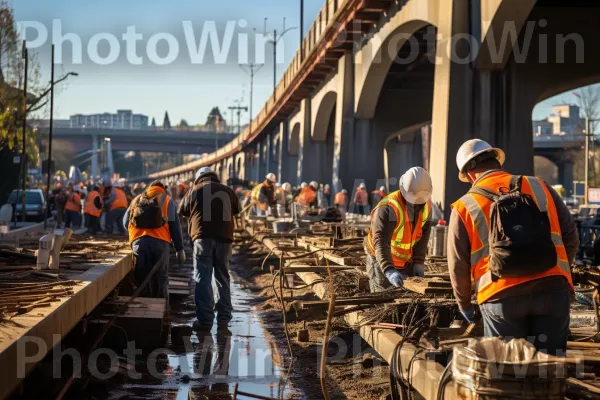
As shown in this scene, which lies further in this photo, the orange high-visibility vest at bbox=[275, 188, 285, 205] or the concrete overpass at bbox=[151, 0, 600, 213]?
the orange high-visibility vest at bbox=[275, 188, 285, 205]

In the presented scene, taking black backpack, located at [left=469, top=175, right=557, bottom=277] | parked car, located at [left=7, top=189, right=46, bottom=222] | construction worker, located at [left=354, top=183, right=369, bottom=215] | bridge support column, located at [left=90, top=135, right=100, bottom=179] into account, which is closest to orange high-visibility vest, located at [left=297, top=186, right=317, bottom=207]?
construction worker, located at [left=354, top=183, right=369, bottom=215]

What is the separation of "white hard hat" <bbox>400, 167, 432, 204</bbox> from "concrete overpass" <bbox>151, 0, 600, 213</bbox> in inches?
394

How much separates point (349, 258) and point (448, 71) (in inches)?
348

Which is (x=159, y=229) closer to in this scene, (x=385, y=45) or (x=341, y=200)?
(x=385, y=45)

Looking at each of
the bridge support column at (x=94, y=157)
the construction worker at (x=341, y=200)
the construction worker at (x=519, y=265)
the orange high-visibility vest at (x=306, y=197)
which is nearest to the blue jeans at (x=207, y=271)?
the construction worker at (x=519, y=265)

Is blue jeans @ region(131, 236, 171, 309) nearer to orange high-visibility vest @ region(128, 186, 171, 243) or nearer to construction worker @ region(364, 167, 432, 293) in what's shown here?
orange high-visibility vest @ region(128, 186, 171, 243)

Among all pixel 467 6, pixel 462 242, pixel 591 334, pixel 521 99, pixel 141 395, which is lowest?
pixel 141 395

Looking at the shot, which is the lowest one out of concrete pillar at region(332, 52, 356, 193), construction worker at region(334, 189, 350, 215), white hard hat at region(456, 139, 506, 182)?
white hard hat at region(456, 139, 506, 182)

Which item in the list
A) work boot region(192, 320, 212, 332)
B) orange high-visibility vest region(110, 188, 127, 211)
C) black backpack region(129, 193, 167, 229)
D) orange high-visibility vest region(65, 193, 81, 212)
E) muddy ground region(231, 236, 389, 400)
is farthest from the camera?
orange high-visibility vest region(65, 193, 81, 212)

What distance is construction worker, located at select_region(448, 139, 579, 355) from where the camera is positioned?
5895 millimetres

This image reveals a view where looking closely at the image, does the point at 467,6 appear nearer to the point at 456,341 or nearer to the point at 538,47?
the point at 538,47

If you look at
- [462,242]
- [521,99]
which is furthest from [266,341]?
[521,99]

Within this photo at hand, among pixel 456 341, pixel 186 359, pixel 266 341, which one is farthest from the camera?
pixel 266 341

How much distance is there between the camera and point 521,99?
2262 centimetres
